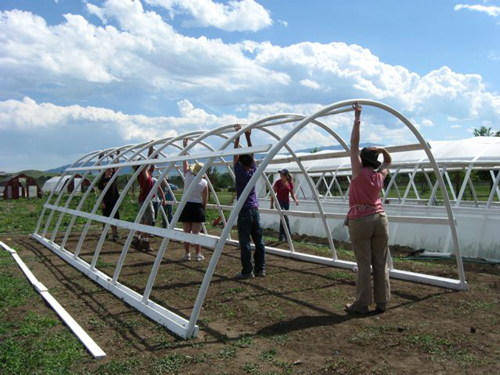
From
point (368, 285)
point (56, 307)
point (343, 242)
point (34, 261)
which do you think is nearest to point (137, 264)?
point (34, 261)

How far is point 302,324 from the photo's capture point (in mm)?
4848

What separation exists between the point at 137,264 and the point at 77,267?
100cm

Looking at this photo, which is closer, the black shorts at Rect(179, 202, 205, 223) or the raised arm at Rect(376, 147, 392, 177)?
the raised arm at Rect(376, 147, 392, 177)

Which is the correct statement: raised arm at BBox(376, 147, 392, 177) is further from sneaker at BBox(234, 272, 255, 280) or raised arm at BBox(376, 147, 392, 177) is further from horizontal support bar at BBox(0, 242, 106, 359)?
horizontal support bar at BBox(0, 242, 106, 359)

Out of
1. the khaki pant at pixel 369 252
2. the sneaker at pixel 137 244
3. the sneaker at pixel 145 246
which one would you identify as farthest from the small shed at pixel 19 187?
the khaki pant at pixel 369 252

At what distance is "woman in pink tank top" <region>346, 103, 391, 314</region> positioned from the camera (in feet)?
16.7

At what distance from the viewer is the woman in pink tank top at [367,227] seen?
509 cm

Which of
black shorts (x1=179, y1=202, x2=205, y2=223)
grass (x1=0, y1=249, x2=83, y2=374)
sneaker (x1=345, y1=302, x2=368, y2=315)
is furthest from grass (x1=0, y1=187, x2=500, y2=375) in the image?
black shorts (x1=179, y1=202, x2=205, y2=223)

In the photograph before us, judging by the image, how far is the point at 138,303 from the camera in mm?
5543

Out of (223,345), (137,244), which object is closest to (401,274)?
(223,345)

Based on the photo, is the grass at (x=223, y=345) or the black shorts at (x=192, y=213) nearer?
the grass at (x=223, y=345)

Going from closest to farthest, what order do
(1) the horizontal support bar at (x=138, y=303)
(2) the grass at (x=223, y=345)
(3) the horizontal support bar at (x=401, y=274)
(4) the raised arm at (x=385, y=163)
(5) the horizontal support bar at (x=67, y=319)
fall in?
(2) the grass at (x=223, y=345)
(5) the horizontal support bar at (x=67, y=319)
(1) the horizontal support bar at (x=138, y=303)
(4) the raised arm at (x=385, y=163)
(3) the horizontal support bar at (x=401, y=274)

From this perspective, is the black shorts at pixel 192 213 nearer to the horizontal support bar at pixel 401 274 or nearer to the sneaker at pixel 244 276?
the sneaker at pixel 244 276

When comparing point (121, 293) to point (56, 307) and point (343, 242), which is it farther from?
point (343, 242)
